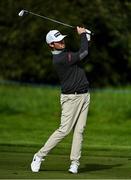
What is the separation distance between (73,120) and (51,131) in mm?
8026

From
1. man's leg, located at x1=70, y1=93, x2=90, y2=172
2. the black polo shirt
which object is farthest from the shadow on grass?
the black polo shirt

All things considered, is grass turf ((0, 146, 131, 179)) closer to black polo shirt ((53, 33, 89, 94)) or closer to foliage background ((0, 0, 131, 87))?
black polo shirt ((53, 33, 89, 94))

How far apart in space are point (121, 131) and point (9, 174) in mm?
9019

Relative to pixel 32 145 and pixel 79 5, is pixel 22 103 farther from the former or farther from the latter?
pixel 32 145

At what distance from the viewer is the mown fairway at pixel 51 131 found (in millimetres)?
10702

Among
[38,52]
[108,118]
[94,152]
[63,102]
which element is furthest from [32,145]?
[38,52]

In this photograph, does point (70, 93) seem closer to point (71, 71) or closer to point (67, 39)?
point (71, 71)

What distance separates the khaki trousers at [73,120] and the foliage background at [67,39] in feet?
36.1

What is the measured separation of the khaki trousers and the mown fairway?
13.6 inches

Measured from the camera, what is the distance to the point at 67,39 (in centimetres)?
2795

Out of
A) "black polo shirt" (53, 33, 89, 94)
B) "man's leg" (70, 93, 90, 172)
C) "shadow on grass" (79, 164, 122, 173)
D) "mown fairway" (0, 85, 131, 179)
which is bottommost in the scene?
"mown fairway" (0, 85, 131, 179)

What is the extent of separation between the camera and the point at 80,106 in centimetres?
1045

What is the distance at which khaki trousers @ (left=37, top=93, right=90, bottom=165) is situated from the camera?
1041 cm

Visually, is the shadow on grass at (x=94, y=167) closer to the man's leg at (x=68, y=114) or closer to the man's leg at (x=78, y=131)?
the man's leg at (x=78, y=131)
